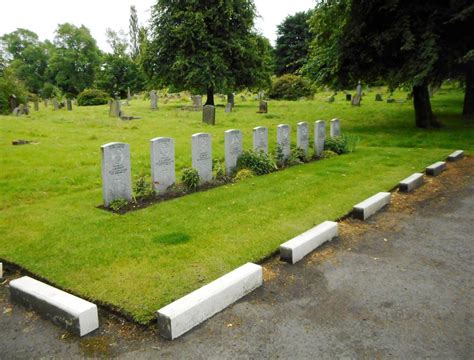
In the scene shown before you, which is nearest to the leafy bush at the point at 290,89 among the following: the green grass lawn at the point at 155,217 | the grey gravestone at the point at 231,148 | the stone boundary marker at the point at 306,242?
the green grass lawn at the point at 155,217

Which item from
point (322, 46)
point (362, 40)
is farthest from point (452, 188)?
point (322, 46)

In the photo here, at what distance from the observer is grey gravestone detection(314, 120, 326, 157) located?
1215 centimetres

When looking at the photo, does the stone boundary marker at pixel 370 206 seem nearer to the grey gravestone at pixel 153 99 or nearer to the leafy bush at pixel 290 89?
the grey gravestone at pixel 153 99

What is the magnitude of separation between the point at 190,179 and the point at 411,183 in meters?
4.71

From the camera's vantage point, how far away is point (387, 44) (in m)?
15.9

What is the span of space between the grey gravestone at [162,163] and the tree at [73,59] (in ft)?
210

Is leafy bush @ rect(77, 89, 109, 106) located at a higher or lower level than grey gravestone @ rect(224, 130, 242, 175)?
higher

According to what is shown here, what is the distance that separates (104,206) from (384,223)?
16.0 feet

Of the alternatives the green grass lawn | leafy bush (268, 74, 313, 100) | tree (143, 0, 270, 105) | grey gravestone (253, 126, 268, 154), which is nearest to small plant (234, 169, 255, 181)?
the green grass lawn

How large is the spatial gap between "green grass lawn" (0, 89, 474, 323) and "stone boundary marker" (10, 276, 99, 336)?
33 cm

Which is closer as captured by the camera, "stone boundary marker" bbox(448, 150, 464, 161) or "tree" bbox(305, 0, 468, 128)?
"stone boundary marker" bbox(448, 150, 464, 161)

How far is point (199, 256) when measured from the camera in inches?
195

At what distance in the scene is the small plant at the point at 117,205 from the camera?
7014mm

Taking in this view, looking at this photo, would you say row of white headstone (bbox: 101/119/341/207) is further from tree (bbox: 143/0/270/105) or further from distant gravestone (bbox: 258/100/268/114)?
tree (bbox: 143/0/270/105)
